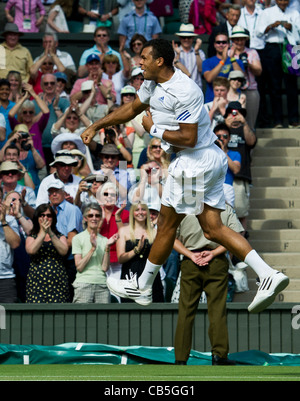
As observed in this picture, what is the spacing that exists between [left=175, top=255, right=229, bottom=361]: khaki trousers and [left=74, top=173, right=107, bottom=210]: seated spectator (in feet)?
8.75

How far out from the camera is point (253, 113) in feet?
48.6

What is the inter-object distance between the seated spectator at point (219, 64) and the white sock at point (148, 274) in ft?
22.2

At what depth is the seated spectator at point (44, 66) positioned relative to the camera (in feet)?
50.5

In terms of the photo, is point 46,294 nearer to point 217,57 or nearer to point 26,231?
point 26,231

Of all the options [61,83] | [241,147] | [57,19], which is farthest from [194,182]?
[57,19]

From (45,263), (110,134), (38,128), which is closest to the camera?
(45,263)

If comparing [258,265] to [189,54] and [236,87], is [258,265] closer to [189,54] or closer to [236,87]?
[236,87]

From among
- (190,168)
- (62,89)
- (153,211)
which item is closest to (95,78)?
(62,89)

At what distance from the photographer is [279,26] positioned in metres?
15.6

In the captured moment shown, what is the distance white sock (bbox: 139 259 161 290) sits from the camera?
27.2ft

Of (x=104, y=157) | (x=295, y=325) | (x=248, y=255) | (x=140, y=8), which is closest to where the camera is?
(x=248, y=255)

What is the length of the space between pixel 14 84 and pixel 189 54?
2.74 m

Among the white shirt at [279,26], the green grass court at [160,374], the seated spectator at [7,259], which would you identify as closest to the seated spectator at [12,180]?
the seated spectator at [7,259]

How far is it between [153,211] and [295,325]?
7.13 feet
